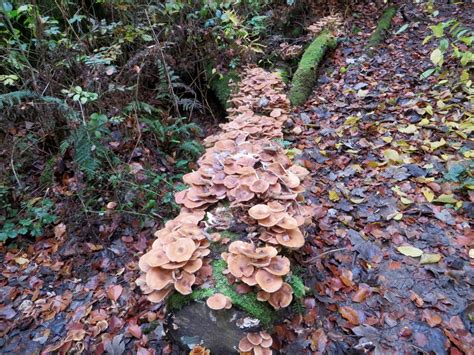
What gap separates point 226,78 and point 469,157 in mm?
3772

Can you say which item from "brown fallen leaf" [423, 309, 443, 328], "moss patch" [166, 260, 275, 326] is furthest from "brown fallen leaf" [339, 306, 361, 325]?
"moss patch" [166, 260, 275, 326]

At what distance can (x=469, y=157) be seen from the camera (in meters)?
3.77

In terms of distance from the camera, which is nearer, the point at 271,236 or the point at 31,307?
the point at 271,236

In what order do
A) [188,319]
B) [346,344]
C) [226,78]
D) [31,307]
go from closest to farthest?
[188,319] → [346,344] → [31,307] → [226,78]

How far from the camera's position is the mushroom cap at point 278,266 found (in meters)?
2.17

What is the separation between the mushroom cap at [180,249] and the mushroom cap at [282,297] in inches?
24.8

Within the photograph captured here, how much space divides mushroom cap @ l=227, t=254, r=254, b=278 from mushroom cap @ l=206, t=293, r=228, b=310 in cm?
18

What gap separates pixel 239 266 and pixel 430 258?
1920 mm

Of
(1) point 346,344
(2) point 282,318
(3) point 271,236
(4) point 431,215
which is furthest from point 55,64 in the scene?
(4) point 431,215

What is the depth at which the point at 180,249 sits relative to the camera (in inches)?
89.1

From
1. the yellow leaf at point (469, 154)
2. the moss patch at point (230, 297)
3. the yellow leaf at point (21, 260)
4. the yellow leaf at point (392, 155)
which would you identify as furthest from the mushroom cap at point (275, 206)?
the yellow leaf at point (21, 260)

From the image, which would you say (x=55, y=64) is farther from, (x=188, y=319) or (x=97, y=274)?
(x=188, y=319)

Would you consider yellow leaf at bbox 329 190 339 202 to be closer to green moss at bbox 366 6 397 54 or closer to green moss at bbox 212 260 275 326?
green moss at bbox 212 260 275 326

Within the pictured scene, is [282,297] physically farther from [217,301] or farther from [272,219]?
[272,219]
